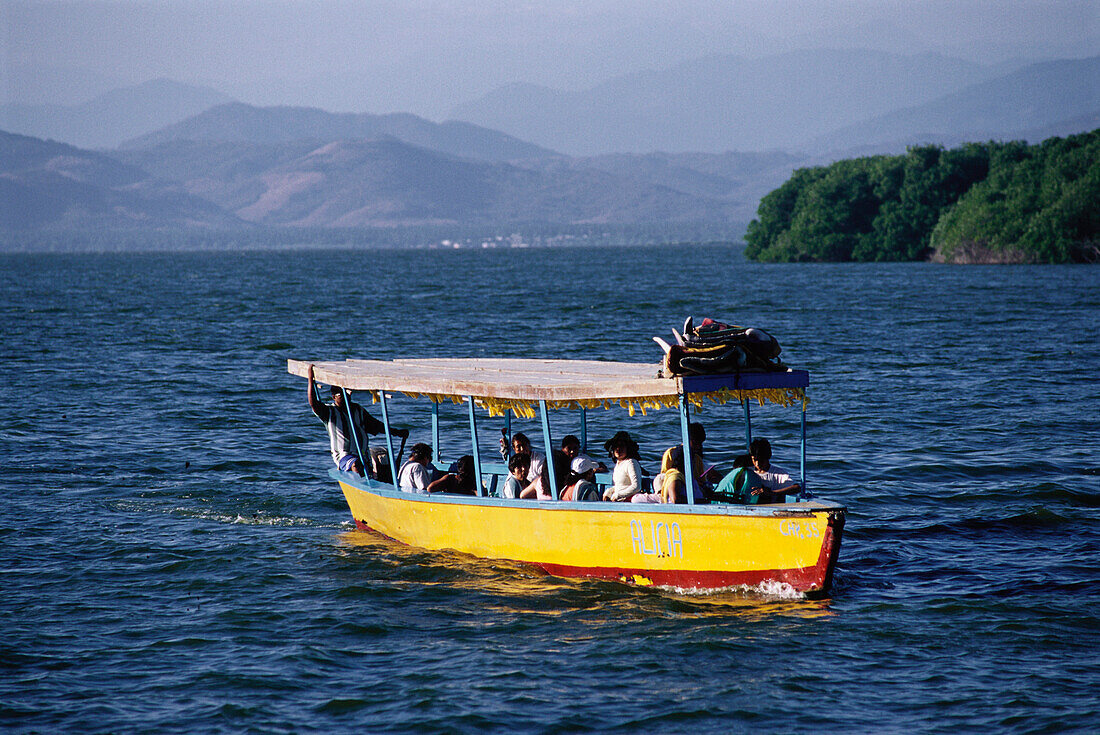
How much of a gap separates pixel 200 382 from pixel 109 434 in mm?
8137

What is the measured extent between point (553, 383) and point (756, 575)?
3.32 m

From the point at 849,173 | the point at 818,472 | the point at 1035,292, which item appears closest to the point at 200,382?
the point at 818,472

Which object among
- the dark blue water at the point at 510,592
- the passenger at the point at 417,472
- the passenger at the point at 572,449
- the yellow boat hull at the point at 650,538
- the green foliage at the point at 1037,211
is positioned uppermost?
the green foliage at the point at 1037,211

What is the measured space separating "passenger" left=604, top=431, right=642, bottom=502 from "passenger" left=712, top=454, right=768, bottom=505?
3.39 ft

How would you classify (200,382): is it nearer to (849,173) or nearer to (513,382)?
(513,382)

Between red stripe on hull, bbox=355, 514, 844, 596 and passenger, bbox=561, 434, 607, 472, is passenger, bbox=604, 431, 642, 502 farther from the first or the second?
red stripe on hull, bbox=355, 514, 844, 596

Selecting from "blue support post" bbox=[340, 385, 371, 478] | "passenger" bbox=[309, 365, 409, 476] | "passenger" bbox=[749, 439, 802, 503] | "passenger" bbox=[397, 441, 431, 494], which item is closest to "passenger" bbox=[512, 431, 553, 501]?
"passenger" bbox=[397, 441, 431, 494]

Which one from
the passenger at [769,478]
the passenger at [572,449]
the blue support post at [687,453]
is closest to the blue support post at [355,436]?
the passenger at [572,449]

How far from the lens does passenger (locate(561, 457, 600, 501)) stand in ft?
46.9

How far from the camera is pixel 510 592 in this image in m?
14.3

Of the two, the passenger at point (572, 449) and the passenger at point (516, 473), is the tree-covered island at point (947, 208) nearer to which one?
the passenger at point (572, 449)

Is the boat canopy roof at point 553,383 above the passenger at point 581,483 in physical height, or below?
above

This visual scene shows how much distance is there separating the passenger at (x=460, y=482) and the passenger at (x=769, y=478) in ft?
13.4

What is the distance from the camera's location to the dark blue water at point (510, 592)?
11.3 meters
